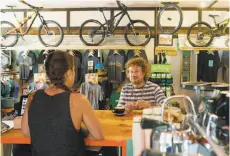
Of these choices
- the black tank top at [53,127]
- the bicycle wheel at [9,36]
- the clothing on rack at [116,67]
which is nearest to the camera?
the black tank top at [53,127]

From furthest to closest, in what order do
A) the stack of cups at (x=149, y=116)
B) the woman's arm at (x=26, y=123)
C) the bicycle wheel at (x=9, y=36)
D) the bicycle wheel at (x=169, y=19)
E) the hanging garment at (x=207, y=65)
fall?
1. the bicycle wheel at (x=9, y=36)
2. the bicycle wheel at (x=169, y=19)
3. the hanging garment at (x=207, y=65)
4. the woman's arm at (x=26, y=123)
5. the stack of cups at (x=149, y=116)

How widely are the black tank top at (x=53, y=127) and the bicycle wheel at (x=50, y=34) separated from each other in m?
5.09

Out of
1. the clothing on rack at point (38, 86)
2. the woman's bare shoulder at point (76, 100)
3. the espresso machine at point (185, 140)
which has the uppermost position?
the woman's bare shoulder at point (76, 100)

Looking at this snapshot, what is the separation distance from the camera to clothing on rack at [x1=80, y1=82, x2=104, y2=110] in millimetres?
6551

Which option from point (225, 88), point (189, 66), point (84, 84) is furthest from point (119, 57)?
point (225, 88)

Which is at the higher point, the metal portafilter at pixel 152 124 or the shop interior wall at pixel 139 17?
the shop interior wall at pixel 139 17

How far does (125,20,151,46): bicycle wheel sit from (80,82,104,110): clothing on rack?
130 cm

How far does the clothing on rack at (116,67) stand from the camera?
22.4 ft

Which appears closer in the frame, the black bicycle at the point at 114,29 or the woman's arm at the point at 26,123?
the woman's arm at the point at 26,123

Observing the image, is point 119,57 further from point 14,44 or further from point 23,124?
point 23,124

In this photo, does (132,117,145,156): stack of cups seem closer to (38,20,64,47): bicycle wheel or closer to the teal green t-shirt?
the teal green t-shirt

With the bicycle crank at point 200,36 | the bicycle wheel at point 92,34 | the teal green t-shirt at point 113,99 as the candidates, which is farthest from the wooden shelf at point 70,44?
the bicycle crank at point 200,36

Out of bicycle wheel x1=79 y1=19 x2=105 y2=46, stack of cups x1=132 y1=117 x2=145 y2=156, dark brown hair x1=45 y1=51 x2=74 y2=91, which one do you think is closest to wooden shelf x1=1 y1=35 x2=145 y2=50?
Result: bicycle wheel x1=79 y1=19 x2=105 y2=46

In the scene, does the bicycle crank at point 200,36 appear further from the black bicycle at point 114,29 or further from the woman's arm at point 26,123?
the woman's arm at point 26,123
